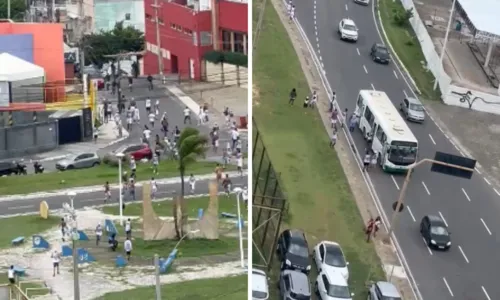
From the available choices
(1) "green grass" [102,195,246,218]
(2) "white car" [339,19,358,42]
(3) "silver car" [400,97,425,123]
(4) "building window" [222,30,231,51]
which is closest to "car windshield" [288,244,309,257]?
(1) "green grass" [102,195,246,218]

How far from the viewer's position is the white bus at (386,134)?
64.2 feet

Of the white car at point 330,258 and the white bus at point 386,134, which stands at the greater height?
the white bus at point 386,134

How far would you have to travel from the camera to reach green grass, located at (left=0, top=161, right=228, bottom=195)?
9898 mm

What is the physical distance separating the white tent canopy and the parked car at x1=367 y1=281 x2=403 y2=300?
7493 millimetres

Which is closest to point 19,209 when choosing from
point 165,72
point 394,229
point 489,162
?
point 165,72

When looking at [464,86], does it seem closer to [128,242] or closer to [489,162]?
[489,162]

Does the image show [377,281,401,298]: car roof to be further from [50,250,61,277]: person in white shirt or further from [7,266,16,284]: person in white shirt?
[7,266,16,284]: person in white shirt

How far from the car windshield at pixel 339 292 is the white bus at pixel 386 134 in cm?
554

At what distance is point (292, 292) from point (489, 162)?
894cm

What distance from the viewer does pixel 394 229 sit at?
57.8 feet

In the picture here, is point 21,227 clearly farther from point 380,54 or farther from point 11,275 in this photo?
point 380,54

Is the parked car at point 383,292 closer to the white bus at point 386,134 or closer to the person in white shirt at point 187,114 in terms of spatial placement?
the white bus at point 386,134

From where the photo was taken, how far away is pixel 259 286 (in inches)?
547

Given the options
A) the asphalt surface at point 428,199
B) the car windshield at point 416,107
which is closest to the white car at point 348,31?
the asphalt surface at point 428,199
